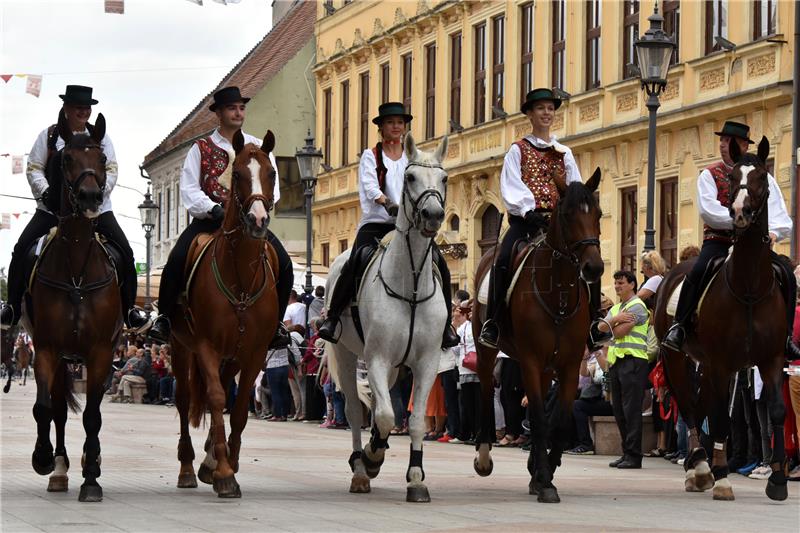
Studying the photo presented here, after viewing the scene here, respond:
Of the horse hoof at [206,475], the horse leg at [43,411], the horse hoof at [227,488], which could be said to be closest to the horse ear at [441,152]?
the horse hoof at [227,488]

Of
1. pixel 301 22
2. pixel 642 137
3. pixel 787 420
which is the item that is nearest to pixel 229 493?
pixel 787 420

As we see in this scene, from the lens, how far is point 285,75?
64.1 metres

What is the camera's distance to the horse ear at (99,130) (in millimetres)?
13039

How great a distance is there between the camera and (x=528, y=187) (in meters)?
14.9

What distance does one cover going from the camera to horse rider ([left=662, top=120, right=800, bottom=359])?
1465 cm

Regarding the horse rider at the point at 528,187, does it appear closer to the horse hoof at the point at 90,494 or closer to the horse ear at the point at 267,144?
the horse ear at the point at 267,144

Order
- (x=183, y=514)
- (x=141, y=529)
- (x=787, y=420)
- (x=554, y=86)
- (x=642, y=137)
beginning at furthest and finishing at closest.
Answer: (x=554, y=86) → (x=642, y=137) → (x=787, y=420) → (x=183, y=514) → (x=141, y=529)

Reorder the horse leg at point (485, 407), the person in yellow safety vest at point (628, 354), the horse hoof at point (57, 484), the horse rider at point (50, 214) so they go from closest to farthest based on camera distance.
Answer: the horse hoof at point (57, 484)
the horse rider at point (50, 214)
the horse leg at point (485, 407)
the person in yellow safety vest at point (628, 354)

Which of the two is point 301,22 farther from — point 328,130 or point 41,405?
point 41,405

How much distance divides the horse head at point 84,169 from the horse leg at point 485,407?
4.37 m

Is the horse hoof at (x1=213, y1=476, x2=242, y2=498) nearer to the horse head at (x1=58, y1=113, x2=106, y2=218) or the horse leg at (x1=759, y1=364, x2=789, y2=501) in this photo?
the horse head at (x1=58, y1=113, x2=106, y2=218)

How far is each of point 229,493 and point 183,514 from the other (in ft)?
4.23

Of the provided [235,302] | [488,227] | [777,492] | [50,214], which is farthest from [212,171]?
[488,227]

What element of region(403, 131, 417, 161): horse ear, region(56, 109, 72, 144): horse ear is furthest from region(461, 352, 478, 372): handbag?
region(56, 109, 72, 144): horse ear
